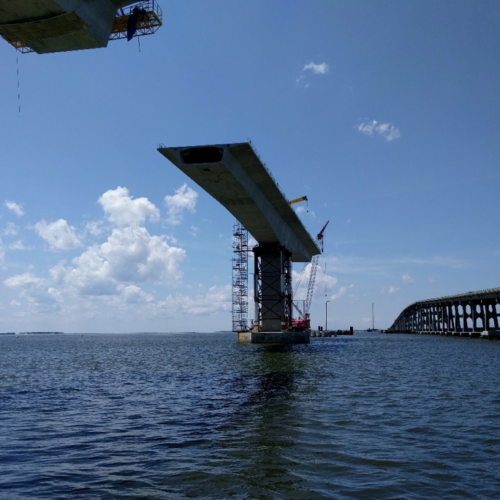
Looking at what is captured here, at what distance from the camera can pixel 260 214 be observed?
5325 centimetres

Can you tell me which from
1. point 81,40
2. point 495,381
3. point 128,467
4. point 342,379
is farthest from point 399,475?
point 81,40

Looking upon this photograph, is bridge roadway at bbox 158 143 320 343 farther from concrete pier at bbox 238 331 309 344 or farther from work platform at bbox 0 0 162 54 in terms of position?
work platform at bbox 0 0 162 54

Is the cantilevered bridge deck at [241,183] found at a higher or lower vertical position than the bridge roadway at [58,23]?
lower

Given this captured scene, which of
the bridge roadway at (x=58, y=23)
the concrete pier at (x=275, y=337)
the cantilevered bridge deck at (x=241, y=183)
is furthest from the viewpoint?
the concrete pier at (x=275, y=337)

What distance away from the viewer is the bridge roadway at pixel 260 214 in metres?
40.8

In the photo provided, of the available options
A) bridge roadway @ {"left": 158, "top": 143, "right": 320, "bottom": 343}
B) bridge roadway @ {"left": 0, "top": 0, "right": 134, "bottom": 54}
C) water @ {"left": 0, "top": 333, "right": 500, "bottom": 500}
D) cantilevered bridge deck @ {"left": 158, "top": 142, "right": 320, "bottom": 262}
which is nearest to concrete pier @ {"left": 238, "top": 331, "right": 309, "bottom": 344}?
bridge roadway @ {"left": 158, "top": 143, "right": 320, "bottom": 343}

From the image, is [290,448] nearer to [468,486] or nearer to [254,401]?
[468,486]

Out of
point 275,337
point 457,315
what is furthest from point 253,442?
point 457,315

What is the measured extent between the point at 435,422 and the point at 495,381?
44.8ft

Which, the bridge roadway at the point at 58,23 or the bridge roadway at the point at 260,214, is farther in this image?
the bridge roadway at the point at 260,214

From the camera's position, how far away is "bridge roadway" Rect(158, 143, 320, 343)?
40750 millimetres

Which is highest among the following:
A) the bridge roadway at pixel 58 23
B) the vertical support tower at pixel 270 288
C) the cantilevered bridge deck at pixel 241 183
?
the bridge roadway at pixel 58 23

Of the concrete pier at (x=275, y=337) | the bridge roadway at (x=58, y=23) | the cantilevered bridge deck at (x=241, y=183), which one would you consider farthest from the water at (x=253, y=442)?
the concrete pier at (x=275, y=337)

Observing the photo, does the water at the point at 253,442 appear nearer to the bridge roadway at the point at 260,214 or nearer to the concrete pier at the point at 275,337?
the bridge roadway at the point at 260,214
